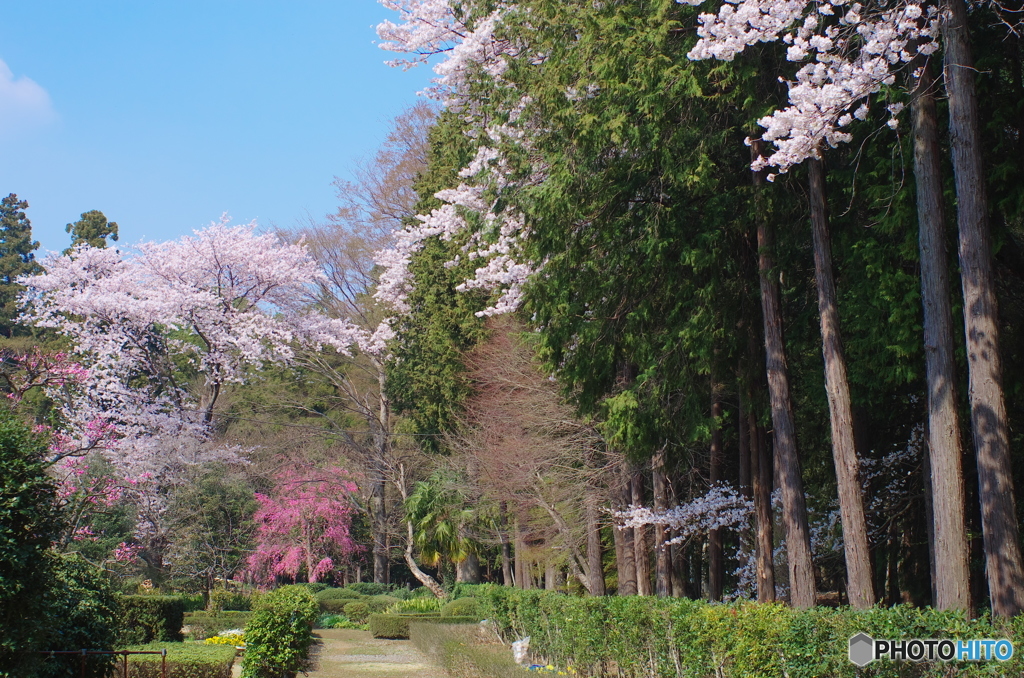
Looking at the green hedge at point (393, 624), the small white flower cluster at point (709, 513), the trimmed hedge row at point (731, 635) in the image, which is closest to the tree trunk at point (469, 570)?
the green hedge at point (393, 624)

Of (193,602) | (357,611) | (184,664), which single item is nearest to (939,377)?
(184,664)

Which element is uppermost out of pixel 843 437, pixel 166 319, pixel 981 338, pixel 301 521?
pixel 166 319

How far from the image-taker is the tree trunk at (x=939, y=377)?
8.72 meters

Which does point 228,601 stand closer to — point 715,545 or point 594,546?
point 594,546

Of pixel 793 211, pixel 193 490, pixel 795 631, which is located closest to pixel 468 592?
pixel 193 490

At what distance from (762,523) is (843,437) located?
3378mm

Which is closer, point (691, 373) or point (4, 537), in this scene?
point (4, 537)

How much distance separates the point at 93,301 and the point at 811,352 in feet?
68.5

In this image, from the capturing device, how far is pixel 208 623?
23.6 metres

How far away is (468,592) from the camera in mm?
28672

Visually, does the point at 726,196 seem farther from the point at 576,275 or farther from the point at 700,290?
the point at 576,275

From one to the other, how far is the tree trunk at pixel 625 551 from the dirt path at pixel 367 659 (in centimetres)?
407

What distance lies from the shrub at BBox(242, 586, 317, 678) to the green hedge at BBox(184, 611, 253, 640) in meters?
9.89

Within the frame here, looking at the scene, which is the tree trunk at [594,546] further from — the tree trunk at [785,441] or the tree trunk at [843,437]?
the tree trunk at [843,437]
